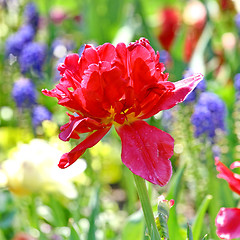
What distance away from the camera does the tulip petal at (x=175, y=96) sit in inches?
25.4

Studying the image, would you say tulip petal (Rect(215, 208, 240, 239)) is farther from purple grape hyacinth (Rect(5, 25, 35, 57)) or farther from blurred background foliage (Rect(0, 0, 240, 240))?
purple grape hyacinth (Rect(5, 25, 35, 57))

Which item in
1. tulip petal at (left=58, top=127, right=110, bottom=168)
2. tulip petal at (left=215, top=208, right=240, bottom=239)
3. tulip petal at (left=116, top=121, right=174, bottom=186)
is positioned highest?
tulip petal at (left=58, top=127, right=110, bottom=168)

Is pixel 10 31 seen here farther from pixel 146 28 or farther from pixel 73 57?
pixel 73 57

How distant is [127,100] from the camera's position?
0.65 metres

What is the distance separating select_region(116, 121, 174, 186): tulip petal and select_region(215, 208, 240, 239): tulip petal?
7 cm

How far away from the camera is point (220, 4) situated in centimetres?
237

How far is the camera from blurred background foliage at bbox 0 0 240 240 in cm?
116

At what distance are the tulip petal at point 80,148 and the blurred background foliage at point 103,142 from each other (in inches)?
4.8

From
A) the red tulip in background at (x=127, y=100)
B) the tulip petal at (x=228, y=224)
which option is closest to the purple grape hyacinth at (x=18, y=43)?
the red tulip in background at (x=127, y=100)

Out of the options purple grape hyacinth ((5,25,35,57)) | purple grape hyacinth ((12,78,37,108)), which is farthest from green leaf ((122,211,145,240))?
purple grape hyacinth ((5,25,35,57))

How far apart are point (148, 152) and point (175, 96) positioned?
0.23ft

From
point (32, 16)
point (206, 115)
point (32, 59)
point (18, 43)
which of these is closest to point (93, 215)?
point (206, 115)

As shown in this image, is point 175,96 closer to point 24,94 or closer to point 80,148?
point 80,148

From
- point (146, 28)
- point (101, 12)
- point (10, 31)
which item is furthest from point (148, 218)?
point (101, 12)
